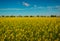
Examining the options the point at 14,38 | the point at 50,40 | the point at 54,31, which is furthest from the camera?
the point at 54,31

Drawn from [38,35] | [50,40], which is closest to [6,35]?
[38,35]

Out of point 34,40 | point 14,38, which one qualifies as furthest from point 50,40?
point 14,38

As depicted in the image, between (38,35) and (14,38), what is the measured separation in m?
0.78

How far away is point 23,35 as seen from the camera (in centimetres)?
519

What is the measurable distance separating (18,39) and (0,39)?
531 millimetres

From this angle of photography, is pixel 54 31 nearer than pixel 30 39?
No

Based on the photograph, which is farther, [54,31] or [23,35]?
[54,31]

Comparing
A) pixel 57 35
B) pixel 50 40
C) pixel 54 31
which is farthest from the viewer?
pixel 54 31

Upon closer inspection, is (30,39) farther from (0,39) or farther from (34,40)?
(0,39)

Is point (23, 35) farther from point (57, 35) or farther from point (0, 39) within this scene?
point (57, 35)

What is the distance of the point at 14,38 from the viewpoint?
16.5 ft

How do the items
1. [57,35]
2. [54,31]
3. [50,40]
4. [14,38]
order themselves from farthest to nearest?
[54,31] < [57,35] < [14,38] < [50,40]

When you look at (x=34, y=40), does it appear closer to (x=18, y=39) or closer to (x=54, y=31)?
(x=18, y=39)

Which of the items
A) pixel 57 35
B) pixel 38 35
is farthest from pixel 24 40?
pixel 57 35
